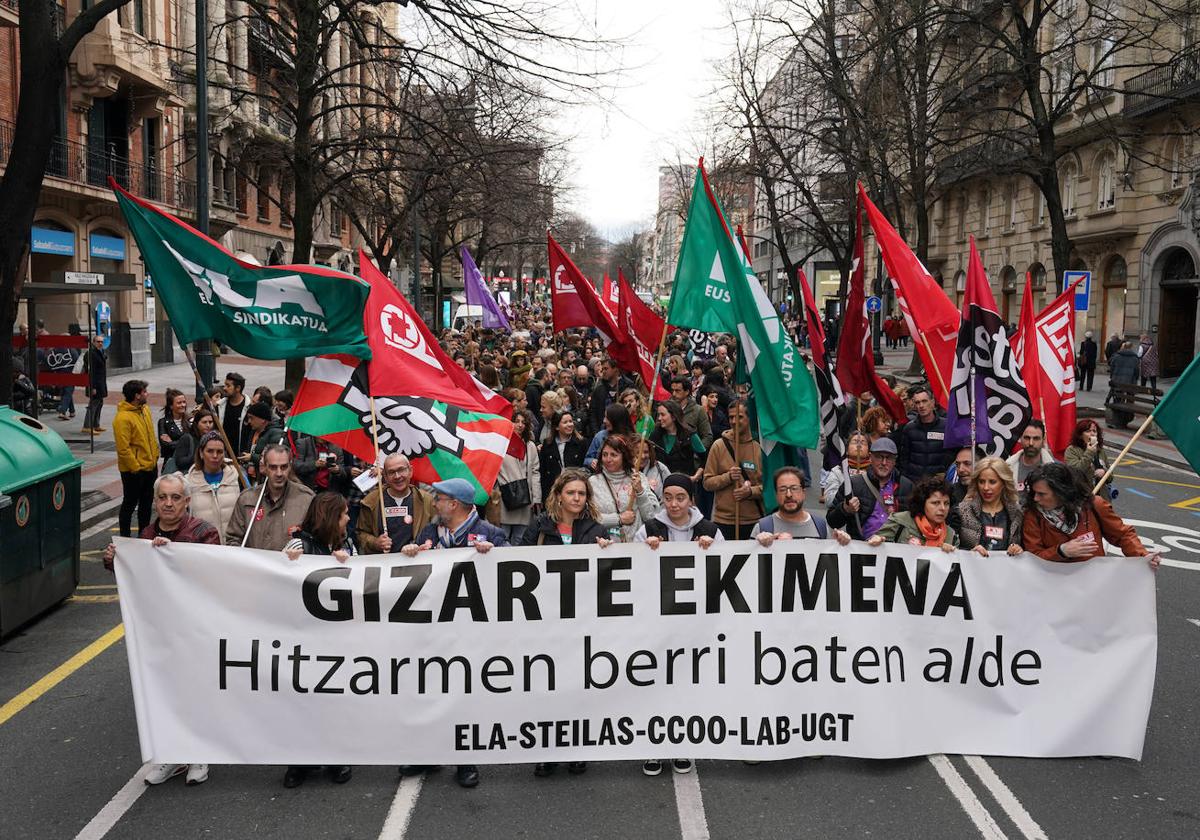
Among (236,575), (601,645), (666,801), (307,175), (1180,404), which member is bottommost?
(666,801)

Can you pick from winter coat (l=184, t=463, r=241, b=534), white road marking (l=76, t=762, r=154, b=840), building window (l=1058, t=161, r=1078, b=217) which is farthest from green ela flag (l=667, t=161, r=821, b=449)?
building window (l=1058, t=161, r=1078, b=217)

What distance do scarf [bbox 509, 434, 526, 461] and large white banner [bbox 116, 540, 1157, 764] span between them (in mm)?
3366

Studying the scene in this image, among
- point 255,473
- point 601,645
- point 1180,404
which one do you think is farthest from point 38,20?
point 1180,404

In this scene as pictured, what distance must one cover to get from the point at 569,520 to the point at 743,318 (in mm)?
1859

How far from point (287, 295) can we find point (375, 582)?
2250 millimetres

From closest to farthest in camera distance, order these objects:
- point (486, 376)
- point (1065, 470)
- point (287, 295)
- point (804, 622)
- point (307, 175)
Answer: point (804, 622)
point (1065, 470)
point (287, 295)
point (486, 376)
point (307, 175)

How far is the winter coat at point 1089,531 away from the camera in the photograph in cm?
571

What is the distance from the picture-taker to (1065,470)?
5.79m

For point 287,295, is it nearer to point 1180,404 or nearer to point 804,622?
point 804,622

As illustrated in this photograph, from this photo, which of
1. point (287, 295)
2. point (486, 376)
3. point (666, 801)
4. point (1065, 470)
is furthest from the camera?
point (486, 376)

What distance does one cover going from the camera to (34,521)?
7512 millimetres

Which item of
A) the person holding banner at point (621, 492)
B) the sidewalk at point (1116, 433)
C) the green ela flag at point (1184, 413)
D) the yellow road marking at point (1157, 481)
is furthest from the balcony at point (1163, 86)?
the person holding banner at point (621, 492)

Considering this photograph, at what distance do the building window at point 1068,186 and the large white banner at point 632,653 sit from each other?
34.1m

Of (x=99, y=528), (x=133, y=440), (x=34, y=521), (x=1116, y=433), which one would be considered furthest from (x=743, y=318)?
(x=1116, y=433)
